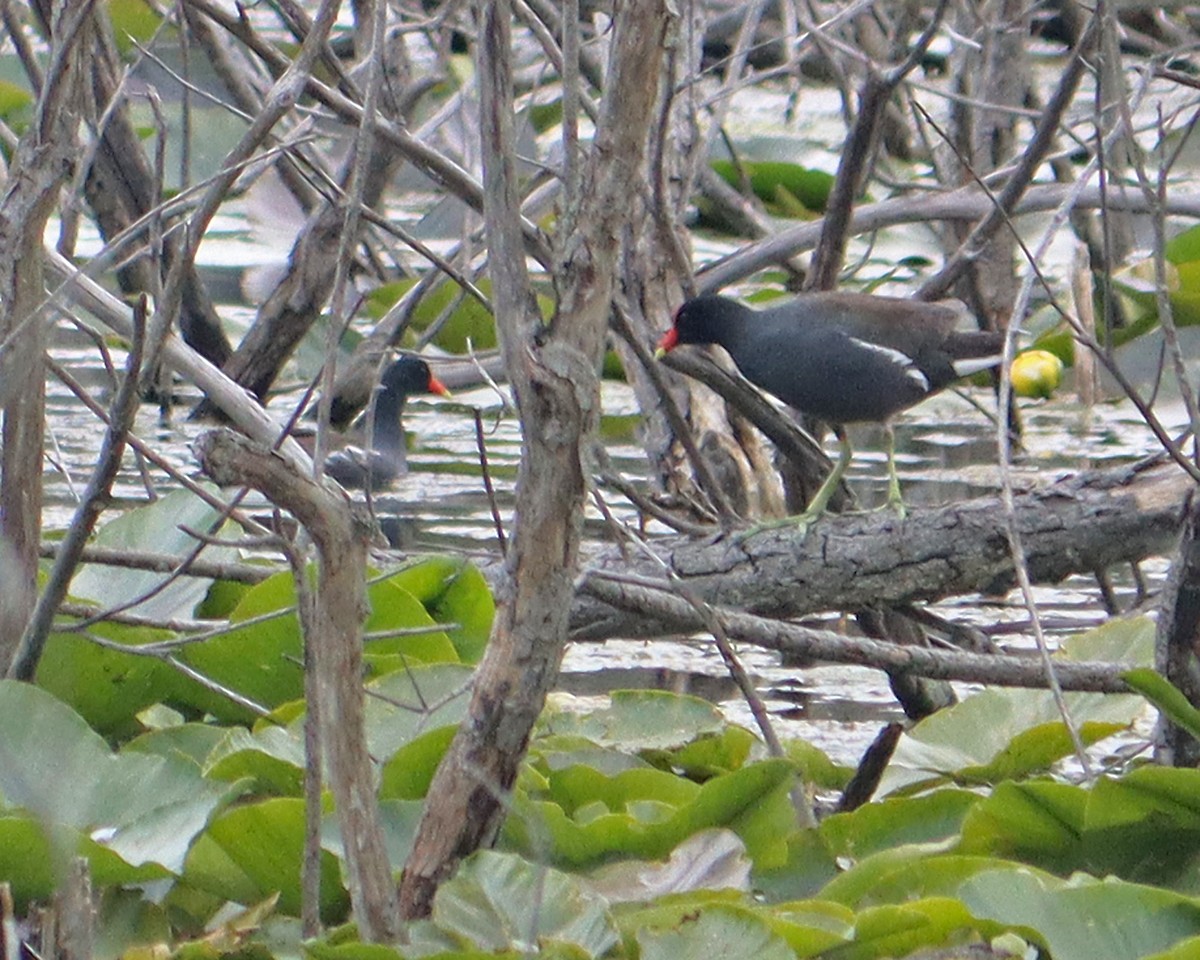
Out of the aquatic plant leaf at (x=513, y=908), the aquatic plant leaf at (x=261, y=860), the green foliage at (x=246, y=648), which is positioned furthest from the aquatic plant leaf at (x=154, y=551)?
the aquatic plant leaf at (x=513, y=908)

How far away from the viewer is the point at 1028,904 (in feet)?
5.58

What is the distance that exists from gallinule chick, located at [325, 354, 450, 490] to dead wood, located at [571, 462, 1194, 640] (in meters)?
1.67

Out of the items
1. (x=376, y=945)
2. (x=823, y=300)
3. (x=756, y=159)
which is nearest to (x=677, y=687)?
(x=823, y=300)

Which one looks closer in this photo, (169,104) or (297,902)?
(297,902)

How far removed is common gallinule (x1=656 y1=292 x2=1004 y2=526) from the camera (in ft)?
12.0

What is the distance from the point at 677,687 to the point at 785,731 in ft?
1.10

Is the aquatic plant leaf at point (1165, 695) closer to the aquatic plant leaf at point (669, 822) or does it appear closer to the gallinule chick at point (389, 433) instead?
the aquatic plant leaf at point (669, 822)

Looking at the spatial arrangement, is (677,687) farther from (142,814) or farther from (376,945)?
(376,945)

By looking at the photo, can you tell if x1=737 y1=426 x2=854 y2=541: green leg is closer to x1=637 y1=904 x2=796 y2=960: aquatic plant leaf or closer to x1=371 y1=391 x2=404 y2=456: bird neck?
x1=637 y1=904 x2=796 y2=960: aquatic plant leaf

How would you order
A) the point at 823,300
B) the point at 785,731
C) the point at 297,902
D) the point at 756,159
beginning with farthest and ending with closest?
the point at 756,159 < the point at 823,300 < the point at 785,731 < the point at 297,902

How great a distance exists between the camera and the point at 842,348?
3633 millimetres

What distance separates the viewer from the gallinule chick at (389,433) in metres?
4.76

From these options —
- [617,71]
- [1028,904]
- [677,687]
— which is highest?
[617,71]

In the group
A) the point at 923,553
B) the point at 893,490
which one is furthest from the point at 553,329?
the point at 893,490
